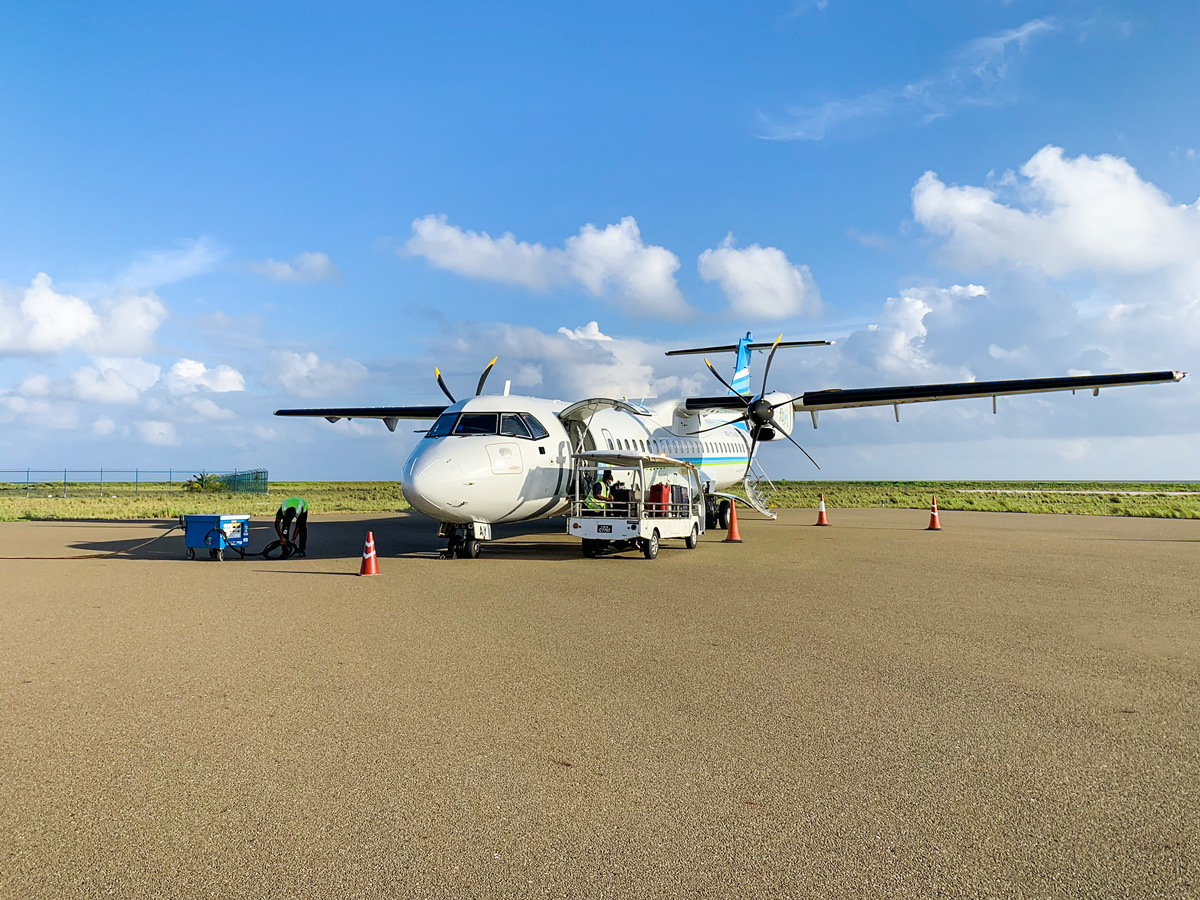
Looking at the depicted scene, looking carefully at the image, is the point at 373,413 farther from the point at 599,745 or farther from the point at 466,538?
the point at 599,745

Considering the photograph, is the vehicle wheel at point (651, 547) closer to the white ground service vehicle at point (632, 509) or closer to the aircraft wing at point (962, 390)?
the white ground service vehicle at point (632, 509)

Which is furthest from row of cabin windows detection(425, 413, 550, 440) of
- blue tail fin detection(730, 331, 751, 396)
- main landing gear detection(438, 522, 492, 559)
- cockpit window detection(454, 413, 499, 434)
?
blue tail fin detection(730, 331, 751, 396)

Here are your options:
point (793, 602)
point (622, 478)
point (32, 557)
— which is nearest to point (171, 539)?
point (32, 557)

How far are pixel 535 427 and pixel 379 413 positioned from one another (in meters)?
12.7

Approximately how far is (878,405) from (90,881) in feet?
77.0

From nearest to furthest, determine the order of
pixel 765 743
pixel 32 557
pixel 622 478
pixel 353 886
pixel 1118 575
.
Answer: pixel 353 886 → pixel 765 743 → pixel 1118 575 → pixel 32 557 → pixel 622 478

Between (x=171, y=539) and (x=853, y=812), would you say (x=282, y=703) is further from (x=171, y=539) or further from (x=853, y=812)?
(x=171, y=539)

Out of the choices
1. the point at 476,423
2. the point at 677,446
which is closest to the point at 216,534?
the point at 476,423

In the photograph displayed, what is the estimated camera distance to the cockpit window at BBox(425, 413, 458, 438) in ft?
47.9

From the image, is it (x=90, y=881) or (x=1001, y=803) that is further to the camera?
(x=1001, y=803)

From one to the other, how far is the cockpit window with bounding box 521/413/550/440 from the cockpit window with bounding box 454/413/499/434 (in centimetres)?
66

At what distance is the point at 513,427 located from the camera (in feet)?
49.6

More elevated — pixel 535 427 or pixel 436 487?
pixel 535 427

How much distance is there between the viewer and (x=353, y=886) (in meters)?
3.05
